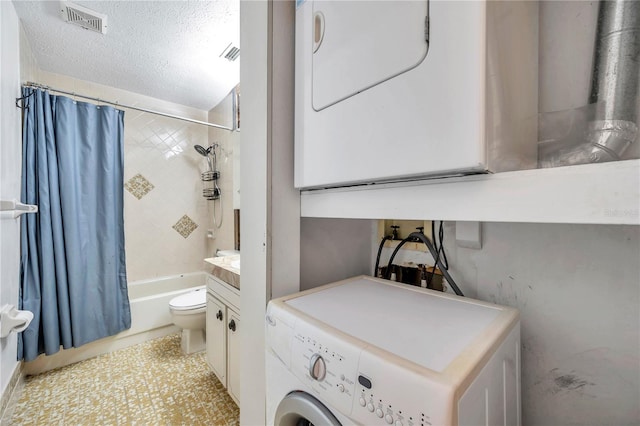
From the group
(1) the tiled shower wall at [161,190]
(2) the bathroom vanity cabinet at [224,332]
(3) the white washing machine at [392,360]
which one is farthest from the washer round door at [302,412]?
(1) the tiled shower wall at [161,190]

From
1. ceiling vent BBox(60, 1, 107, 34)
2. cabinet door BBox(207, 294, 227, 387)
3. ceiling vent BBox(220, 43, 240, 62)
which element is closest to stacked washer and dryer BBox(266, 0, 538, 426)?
cabinet door BBox(207, 294, 227, 387)

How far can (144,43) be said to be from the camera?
186 centimetres

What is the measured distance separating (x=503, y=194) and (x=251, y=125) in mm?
827

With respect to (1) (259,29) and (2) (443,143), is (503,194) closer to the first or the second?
Answer: (2) (443,143)

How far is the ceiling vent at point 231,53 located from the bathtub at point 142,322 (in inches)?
90.0

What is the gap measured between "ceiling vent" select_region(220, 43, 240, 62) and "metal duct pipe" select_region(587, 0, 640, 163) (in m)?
2.02

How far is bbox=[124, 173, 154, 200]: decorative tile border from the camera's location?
2.67 m

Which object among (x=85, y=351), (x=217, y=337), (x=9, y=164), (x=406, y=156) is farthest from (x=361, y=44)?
(x=85, y=351)

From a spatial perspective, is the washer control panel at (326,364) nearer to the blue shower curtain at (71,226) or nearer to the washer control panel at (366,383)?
the washer control panel at (366,383)

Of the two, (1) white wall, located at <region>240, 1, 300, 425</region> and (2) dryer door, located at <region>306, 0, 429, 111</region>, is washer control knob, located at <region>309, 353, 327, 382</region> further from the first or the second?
(2) dryer door, located at <region>306, 0, 429, 111</region>

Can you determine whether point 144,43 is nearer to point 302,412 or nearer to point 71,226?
point 71,226

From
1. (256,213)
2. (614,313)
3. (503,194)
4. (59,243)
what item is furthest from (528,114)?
(59,243)

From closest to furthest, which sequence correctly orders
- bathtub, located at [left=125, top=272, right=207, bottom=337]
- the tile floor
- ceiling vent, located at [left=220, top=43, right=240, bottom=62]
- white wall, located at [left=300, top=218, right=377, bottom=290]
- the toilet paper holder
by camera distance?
white wall, located at [left=300, top=218, right=377, bottom=290] < the toilet paper holder < the tile floor < ceiling vent, located at [left=220, top=43, right=240, bottom=62] < bathtub, located at [left=125, top=272, right=207, bottom=337]

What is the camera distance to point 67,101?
2006 mm
